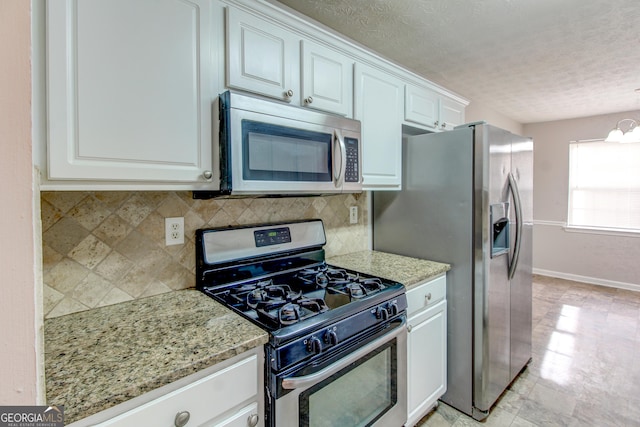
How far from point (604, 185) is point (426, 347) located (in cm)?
453

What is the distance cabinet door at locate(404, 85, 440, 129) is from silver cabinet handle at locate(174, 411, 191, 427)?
1929 mm

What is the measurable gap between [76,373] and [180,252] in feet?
2.25

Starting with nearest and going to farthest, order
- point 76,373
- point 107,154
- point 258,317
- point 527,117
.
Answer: point 76,373 < point 107,154 < point 258,317 < point 527,117

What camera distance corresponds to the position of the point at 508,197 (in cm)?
200

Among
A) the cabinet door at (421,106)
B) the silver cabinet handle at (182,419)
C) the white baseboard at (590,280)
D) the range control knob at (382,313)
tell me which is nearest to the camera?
the silver cabinet handle at (182,419)

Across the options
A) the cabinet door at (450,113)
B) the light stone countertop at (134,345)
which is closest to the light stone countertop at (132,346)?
the light stone countertop at (134,345)

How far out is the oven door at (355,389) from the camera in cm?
107

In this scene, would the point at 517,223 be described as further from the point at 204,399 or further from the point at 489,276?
the point at 204,399

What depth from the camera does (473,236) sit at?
183 cm

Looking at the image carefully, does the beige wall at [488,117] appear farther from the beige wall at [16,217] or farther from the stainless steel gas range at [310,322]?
the beige wall at [16,217]

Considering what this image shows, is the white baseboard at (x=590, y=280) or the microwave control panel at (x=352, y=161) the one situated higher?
the microwave control panel at (x=352, y=161)

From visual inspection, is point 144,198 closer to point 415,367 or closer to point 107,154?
point 107,154

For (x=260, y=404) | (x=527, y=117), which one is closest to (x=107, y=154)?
(x=260, y=404)

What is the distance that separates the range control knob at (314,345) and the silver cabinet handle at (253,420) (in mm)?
262
